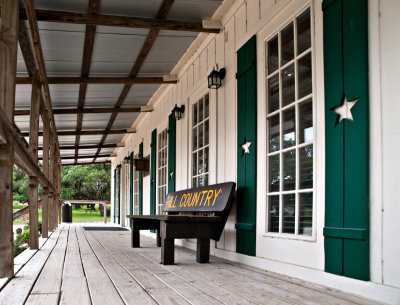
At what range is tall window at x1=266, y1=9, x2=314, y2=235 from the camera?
3.34 meters

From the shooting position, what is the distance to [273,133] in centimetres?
393

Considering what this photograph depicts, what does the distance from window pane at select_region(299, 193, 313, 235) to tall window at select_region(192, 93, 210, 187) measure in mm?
2452

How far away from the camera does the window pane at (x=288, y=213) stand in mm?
3510

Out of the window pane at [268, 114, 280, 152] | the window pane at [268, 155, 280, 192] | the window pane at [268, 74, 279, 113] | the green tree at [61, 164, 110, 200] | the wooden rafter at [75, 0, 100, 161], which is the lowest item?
the green tree at [61, 164, 110, 200]

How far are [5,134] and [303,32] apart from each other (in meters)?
2.31

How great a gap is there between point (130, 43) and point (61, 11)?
1.21 m

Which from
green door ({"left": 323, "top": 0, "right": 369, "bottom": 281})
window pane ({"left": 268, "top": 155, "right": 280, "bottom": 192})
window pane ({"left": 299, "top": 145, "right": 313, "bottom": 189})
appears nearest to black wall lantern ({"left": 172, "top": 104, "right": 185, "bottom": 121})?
window pane ({"left": 268, "top": 155, "right": 280, "bottom": 192})

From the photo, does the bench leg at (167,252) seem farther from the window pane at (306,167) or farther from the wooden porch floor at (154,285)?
the window pane at (306,167)

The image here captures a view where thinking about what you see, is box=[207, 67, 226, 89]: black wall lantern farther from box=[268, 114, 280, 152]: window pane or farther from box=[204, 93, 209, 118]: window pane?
box=[268, 114, 280, 152]: window pane

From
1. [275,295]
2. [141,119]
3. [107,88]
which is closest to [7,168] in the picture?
[275,295]

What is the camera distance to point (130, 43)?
233 inches

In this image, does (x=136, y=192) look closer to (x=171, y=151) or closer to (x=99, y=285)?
(x=171, y=151)

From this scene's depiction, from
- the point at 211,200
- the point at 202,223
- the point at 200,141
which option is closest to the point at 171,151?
the point at 200,141

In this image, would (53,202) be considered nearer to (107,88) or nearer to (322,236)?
(107,88)
